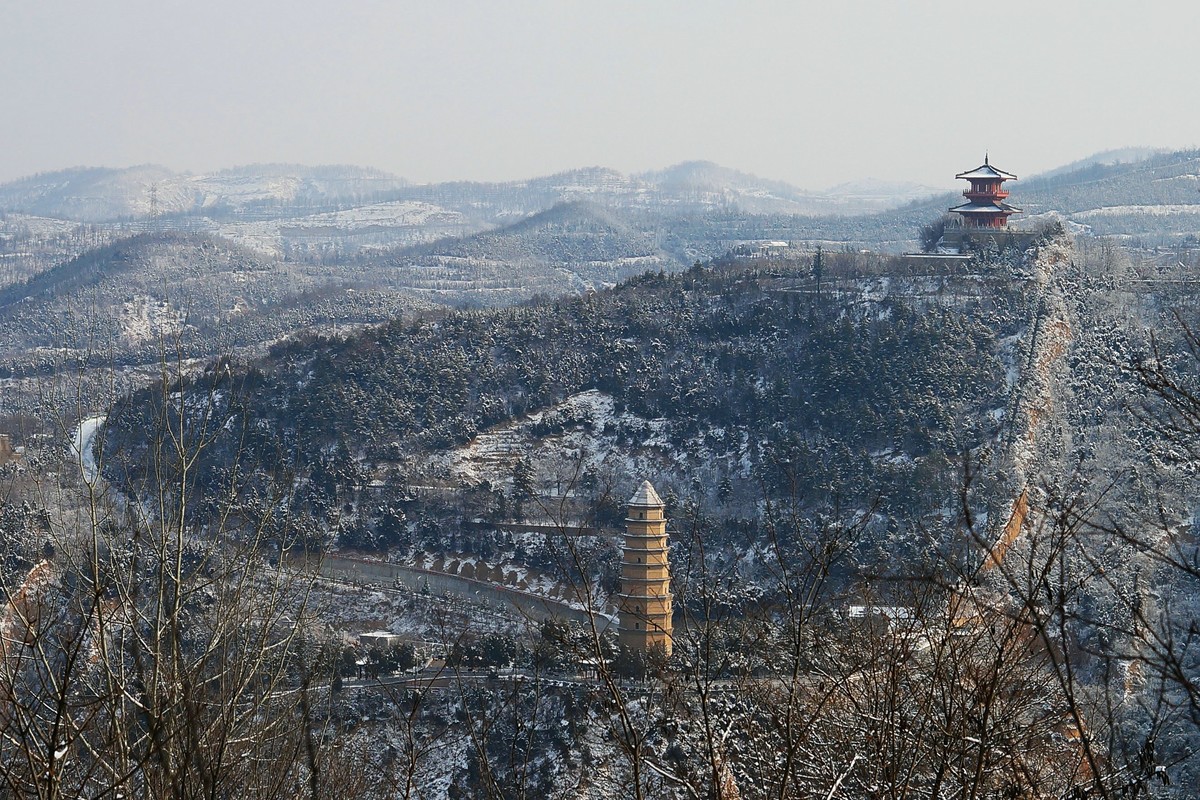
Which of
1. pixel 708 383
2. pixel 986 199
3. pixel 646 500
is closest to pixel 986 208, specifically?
pixel 986 199

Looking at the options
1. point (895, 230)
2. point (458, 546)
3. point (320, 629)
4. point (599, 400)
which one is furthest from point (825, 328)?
point (895, 230)

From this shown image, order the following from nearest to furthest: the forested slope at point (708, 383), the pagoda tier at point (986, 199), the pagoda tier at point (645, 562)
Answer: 1. the pagoda tier at point (645, 562)
2. the forested slope at point (708, 383)
3. the pagoda tier at point (986, 199)

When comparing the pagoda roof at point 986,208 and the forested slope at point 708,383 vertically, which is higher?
the pagoda roof at point 986,208

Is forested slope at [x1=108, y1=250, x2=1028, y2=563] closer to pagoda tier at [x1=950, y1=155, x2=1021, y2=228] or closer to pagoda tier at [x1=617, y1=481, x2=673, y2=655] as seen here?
pagoda tier at [x1=950, y1=155, x2=1021, y2=228]

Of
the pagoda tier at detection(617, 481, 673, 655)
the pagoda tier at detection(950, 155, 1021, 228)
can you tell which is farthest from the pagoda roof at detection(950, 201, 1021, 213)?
the pagoda tier at detection(617, 481, 673, 655)

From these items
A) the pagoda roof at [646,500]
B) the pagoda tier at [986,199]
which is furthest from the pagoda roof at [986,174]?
the pagoda roof at [646,500]

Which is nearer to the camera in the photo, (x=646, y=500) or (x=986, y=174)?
(x=646, y=500)

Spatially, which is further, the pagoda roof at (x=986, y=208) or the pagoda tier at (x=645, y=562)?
the pagoda roof at (x=986, y=208)

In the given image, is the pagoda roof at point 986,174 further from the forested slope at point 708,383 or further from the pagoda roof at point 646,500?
the pagoda roof at point 646,500

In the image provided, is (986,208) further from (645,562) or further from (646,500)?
(645,562)
